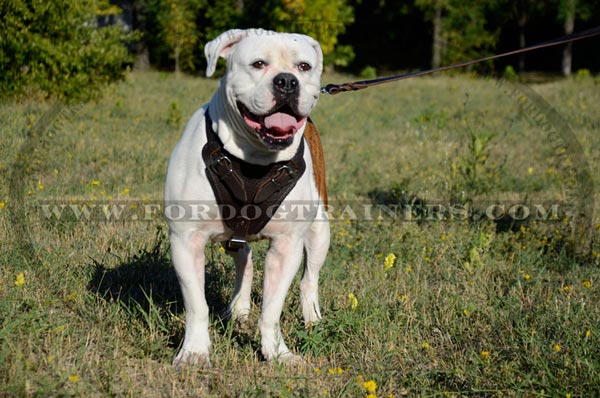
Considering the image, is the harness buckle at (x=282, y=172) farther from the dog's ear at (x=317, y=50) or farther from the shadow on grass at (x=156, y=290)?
the shadow on grass at (x=156, y=290)

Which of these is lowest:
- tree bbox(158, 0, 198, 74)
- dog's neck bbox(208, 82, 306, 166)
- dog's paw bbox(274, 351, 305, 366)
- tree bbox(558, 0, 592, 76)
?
dog's paw bbox(274, 351, 305, 366)

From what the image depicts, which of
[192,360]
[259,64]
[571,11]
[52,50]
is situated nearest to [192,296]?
[192,360]

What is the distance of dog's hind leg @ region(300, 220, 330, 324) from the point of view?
12.8ft

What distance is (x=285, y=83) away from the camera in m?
3.05

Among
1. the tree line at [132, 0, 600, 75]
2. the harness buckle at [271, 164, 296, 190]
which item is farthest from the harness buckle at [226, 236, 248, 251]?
the tree line at [132, 0, 600, 75]

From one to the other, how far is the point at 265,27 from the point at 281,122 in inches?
982

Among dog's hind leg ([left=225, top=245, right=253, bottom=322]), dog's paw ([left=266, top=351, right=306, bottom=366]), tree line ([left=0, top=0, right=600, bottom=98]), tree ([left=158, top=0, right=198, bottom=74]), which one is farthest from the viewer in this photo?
tree ([left=158, top=0, right=198, bottom=74])

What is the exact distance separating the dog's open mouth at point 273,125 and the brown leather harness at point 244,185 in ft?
0.69

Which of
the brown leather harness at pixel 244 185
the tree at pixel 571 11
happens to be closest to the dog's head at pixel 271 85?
the brown leather harness at pixel 244 185

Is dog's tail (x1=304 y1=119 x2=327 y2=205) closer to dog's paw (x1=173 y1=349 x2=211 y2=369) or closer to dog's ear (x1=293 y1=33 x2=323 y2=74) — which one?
dog's ear (x1=293 y1=33 x2=323 y2=74)

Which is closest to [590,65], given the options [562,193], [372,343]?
[562,193]

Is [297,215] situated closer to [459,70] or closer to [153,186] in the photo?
[153,186]

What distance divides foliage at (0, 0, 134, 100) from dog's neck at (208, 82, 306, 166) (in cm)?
851

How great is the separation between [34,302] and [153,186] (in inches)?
142
